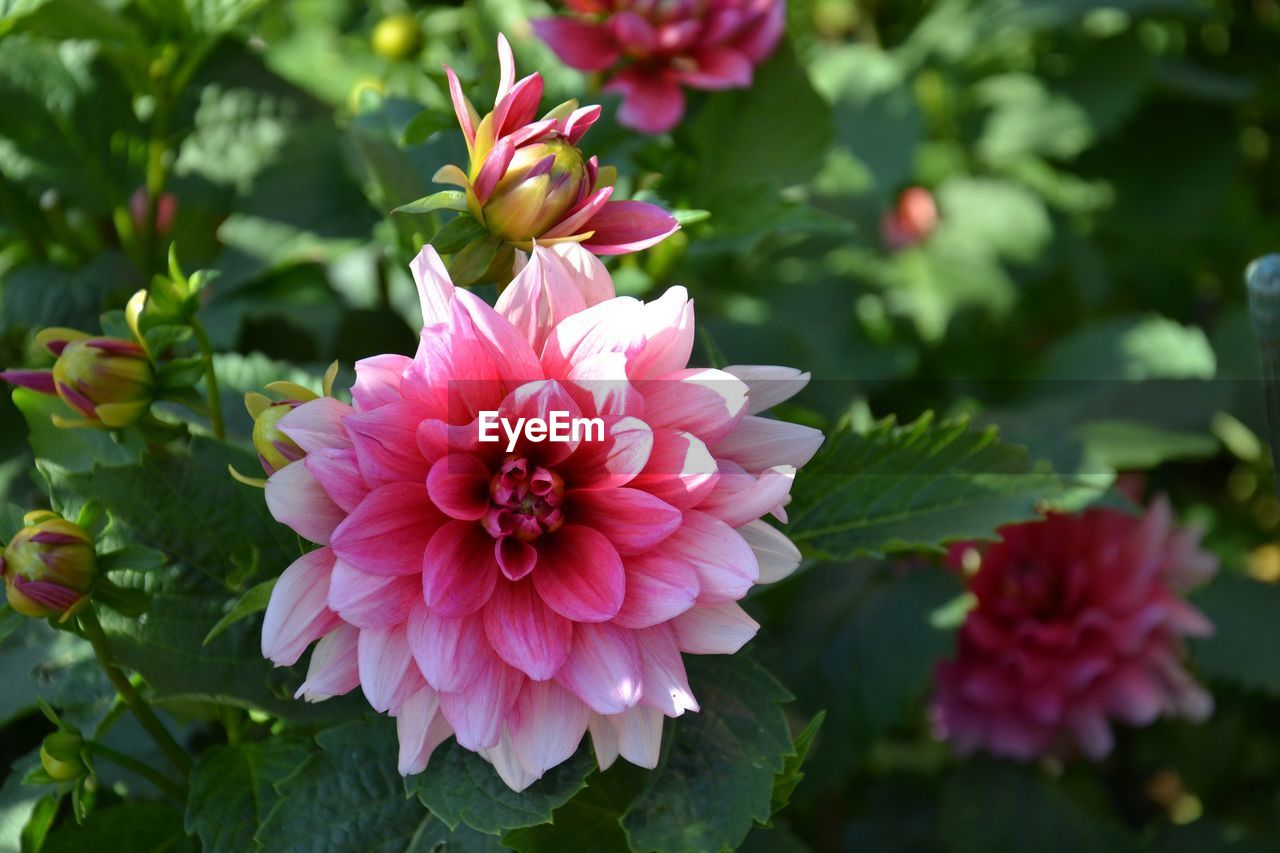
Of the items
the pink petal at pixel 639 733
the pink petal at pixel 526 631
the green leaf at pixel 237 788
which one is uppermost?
the pink petal at pixel 526 631

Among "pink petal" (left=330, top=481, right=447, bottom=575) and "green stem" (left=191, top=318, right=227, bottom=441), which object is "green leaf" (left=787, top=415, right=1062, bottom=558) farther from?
"green stem" (left=191, top=318, right=227, bottom=441)

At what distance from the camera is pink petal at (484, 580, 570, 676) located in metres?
0.57

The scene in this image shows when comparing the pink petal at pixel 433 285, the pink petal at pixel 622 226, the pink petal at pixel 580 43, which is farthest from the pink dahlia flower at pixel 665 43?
the pink petal at pixel 433 285

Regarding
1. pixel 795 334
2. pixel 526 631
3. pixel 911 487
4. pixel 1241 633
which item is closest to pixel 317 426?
pixel 526 631

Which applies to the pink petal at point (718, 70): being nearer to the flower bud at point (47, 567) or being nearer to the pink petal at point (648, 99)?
the pink petal at point (648, 99)

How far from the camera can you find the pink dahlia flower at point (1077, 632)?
111 centimetres

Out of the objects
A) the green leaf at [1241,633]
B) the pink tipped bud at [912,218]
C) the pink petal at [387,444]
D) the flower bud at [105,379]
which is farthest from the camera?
the pink tipped bud at [912,218]

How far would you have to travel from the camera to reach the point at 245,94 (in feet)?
3.70

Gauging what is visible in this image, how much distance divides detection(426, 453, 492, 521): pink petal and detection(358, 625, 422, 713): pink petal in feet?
0.20

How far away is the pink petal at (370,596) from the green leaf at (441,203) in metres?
0.18

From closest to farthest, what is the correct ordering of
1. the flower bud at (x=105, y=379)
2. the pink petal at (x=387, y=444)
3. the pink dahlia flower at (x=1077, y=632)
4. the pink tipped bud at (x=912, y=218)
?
the pink petal at (x=387, y=444) < the flower bud at (x=105, y=379) < the pink dahlia flower at (x=1077, y=632) < the pink tipped bud at (x=912, y=218)

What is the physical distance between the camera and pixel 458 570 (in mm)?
581

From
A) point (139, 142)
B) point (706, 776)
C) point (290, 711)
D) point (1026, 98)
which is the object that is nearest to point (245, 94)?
point (139, 142)

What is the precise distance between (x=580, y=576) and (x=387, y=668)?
3.9 inches
